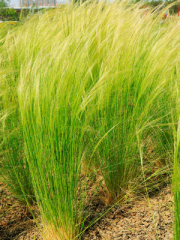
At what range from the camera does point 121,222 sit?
1300 mm

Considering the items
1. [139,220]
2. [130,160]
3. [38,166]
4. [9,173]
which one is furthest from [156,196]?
[9,173]

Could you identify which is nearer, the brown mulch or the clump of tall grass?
the clump of tall grass

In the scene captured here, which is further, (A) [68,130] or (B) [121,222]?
(B) [121,222]

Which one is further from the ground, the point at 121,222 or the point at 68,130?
the point at 68,130

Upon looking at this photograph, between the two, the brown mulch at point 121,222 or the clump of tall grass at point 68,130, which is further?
the brown mulch at point 121,222

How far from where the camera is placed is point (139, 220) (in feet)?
4.26

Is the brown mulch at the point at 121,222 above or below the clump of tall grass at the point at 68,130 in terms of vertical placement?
below

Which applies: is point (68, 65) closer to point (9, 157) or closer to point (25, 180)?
point (9, 157)

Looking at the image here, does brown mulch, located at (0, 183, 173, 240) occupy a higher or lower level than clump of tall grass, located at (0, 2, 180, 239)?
lower

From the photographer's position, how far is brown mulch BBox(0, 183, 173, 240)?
1211 mm

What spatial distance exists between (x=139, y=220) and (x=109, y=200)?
219mm

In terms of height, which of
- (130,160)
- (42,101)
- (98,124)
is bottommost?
(130,160)

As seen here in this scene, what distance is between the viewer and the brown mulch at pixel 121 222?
121cm

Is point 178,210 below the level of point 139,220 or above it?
above
